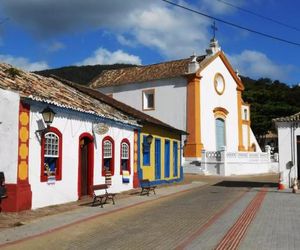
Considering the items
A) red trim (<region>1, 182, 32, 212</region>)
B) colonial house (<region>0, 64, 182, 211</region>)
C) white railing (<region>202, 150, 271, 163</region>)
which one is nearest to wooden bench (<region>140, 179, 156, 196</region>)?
colonial house (<region>0, 64, 182, 211</region>)

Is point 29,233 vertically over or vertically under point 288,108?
under

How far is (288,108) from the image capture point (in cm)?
6238

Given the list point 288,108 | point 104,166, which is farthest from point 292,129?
point 288,108

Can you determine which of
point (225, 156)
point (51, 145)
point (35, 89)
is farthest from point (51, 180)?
point (225, 156)

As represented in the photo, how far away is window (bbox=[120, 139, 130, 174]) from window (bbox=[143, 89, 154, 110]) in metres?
20.3

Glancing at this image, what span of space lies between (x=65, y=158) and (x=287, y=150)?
462 inches

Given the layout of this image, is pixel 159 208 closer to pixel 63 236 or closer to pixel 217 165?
pixel 63 236

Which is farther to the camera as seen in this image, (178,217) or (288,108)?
(288,108)

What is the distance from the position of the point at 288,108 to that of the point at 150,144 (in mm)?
42744

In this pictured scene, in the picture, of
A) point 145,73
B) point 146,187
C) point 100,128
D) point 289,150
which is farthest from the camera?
point 145,73

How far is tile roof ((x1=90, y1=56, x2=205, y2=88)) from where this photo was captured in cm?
4062

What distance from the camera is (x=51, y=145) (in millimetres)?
15102

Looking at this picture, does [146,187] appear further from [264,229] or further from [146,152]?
[264,229]

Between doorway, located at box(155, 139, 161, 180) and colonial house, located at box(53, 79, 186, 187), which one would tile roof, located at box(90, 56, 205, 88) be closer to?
colonial house, located at box(53, 79, 186, 187)
